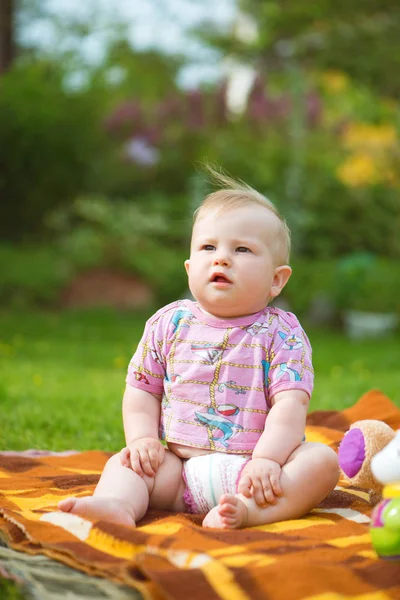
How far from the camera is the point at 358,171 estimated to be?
11.4 metres

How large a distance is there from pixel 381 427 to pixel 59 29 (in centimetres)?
1378

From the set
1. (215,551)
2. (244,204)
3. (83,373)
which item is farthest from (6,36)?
(215,551)

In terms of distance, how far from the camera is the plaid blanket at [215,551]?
5.05 feet

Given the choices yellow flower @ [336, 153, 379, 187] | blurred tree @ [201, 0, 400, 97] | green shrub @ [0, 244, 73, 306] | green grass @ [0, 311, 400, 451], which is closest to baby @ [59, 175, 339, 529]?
green grass @ [0, 311, 400, 451]

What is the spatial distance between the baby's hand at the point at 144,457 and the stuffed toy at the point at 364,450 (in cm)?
46

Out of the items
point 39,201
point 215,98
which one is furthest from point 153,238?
point 215,98

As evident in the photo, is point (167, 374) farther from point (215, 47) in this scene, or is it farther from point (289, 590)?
point (215, 47)

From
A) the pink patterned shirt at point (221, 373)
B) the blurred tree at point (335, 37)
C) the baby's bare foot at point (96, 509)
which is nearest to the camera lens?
the baby's bare foot at point (96, 509)

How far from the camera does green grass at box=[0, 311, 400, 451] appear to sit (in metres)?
3.40

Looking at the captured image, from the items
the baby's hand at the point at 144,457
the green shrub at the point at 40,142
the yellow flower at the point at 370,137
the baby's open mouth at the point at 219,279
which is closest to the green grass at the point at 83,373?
the baby's hand at the point at 144,457

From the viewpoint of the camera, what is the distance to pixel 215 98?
13930 mm

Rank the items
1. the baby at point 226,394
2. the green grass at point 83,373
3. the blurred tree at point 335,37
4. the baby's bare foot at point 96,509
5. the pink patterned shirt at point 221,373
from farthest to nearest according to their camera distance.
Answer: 1. the blurred tree at point 335,37
2. the green grass at point 83,373
3. the pink patterned shirt at point 221,373
4. the baby at point 226,394
5. the baby's bare foot at point 96,509

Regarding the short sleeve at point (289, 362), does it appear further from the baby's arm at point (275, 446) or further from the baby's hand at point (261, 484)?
the baby's hand at point (261, 484)

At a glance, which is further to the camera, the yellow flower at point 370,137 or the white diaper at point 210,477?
the yellow flower at point 370,137
